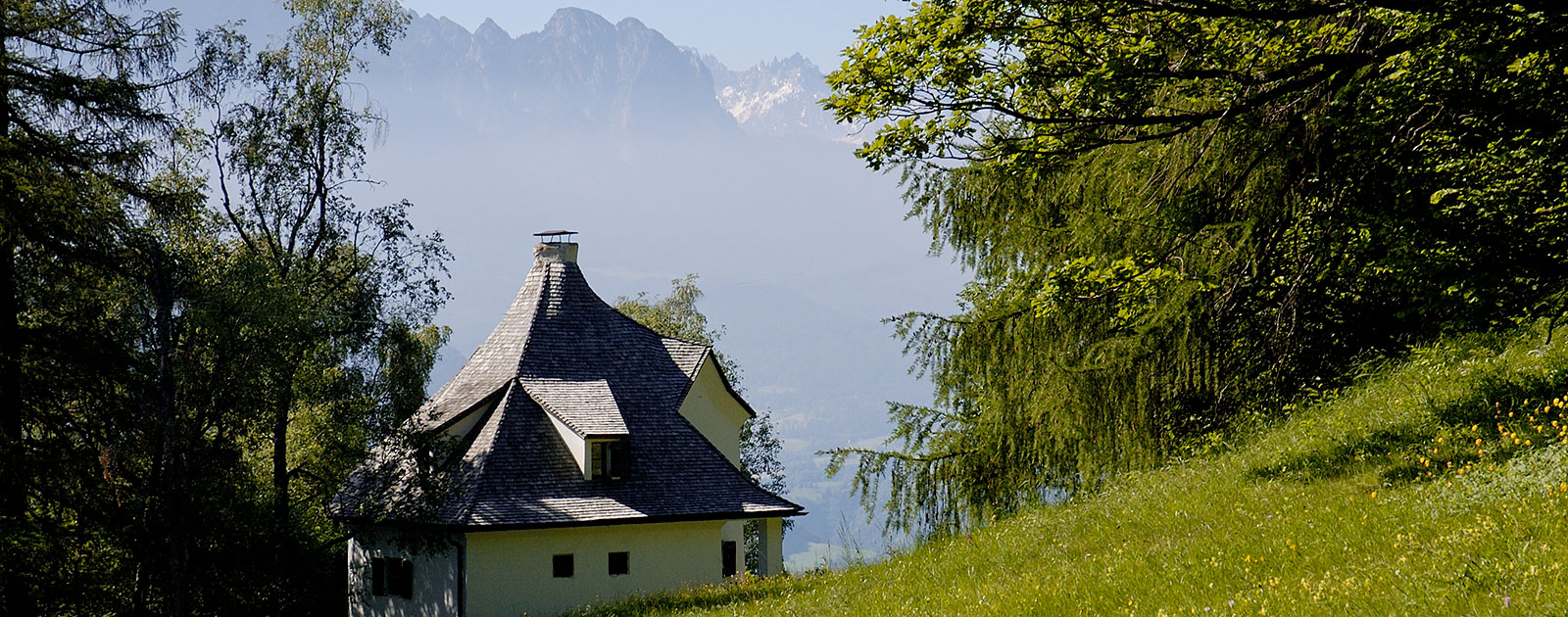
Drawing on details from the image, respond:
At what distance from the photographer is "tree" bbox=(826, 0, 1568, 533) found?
971 cm

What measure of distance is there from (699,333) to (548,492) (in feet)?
88.8

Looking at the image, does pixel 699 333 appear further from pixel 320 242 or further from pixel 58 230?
pixel 58 230

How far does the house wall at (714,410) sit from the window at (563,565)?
7.16m

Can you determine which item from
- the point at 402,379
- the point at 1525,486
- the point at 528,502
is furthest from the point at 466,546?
the point at 1525,486

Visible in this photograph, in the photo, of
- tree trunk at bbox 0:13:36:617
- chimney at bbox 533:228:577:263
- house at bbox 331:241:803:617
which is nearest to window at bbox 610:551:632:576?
house at bbox 331:241:803:617

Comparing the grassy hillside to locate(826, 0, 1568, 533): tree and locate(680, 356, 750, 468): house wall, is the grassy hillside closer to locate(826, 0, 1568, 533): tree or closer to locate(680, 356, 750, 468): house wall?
locate(826, 0, 1568, 533): tree

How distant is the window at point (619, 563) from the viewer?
86.8 feet

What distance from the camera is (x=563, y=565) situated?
1027 inches

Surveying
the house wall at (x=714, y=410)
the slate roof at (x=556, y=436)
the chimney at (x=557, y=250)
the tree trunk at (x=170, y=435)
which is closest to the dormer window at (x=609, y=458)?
the slate roof at (x=556, y=436)

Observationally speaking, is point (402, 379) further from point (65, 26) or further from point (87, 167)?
point (65, 26)

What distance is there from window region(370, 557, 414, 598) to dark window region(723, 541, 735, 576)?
8.01 m

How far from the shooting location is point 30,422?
17.0m

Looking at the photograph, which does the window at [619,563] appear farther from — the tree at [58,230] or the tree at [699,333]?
the tree at [699,333]

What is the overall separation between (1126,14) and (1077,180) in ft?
10.5
